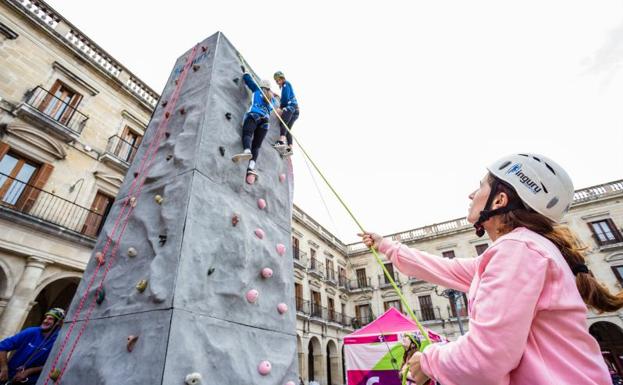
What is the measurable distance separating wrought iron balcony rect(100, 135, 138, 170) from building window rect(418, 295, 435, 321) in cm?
1900

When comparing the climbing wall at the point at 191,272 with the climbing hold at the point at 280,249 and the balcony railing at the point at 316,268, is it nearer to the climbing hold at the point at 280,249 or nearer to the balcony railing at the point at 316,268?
the climbing hold at the point at 280,249

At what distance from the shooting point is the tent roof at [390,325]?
22.4ft

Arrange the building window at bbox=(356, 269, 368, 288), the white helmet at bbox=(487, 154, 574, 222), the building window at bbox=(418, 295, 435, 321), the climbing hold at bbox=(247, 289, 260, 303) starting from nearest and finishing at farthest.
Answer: the white helmet at bbox=(487, 154, 574, 222) → the climbing hold at bbox=(247, 289, 260, 303) → the building window at bbox=(418, 295, 435, 321) → the building window at bbox=(356, 269, 368, 288)

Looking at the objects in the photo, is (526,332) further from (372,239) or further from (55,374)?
(55,374)

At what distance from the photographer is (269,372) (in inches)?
66.0

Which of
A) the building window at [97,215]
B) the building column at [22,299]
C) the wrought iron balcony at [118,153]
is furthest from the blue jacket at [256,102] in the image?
the building window at [97,215]

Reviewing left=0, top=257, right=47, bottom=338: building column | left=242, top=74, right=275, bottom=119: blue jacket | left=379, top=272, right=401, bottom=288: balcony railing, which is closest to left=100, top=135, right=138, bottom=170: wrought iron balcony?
left=0, top=257, right=47, bottom=338: building column

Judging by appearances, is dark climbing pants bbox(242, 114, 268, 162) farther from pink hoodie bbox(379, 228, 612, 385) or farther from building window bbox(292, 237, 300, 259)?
building window bbox(292, 237, 300, 259)

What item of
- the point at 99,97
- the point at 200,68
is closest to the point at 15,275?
the point at 99,97

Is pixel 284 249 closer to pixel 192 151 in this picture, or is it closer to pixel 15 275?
pixel 192 151

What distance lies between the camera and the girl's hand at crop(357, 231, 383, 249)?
1899 millimetres

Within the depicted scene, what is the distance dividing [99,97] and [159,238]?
34.8ft

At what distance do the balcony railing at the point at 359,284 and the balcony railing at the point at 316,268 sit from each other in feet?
13.0

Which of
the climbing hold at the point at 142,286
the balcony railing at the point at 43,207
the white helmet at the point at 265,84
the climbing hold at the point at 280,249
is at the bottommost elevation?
the climbing hold at the point at 142,286
